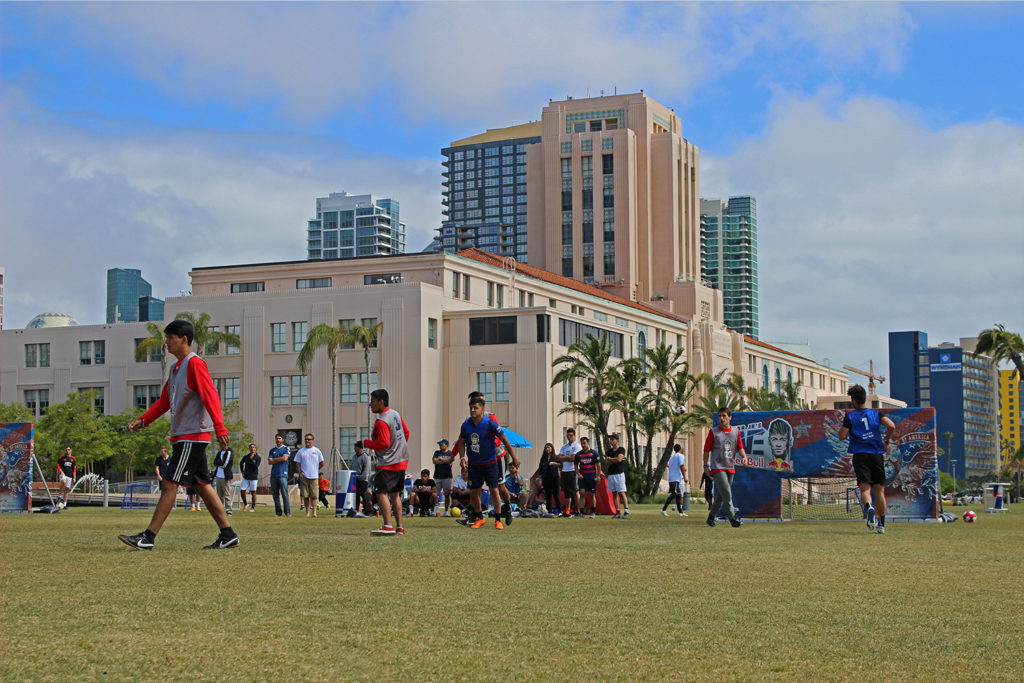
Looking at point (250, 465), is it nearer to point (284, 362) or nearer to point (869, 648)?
point (869, 648)

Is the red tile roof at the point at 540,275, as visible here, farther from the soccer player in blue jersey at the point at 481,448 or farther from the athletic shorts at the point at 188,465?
the athletic shorts at the point at 188,465

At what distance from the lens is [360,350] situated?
7606 centimetres

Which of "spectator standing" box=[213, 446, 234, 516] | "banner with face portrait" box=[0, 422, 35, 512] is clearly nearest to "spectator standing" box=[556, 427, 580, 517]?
"spectator standing" box=[213, 446, 234, 516]

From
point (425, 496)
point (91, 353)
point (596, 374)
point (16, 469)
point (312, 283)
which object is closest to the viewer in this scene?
point (16, 469)

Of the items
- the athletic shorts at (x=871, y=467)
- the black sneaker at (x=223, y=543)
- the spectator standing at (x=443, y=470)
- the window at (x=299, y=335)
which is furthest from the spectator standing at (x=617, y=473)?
the window at (x=299, y=335)

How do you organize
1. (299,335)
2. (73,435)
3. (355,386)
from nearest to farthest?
(73,435) < (355,386) < (299,335)

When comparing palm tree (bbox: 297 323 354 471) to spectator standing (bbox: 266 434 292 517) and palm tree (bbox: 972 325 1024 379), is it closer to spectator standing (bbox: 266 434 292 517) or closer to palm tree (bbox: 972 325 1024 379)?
palm tree (bbox: 972 325 1024 379)

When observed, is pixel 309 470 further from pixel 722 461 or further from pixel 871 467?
pixel 871 467

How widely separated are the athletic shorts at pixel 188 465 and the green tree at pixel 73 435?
2612 inches

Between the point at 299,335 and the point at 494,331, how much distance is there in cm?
1196

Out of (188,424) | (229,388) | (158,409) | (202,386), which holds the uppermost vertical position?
(229,388)

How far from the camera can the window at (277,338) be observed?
256 feet

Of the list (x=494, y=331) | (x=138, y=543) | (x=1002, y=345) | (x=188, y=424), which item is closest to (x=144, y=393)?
(x=494, y=331)

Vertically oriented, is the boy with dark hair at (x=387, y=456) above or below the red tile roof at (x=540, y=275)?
below
